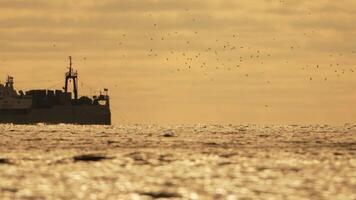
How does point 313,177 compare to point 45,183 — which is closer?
point 45,183

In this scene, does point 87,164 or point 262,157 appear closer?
point 87,164

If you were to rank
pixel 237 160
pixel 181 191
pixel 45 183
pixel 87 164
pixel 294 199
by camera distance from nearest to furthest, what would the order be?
pixel 294 199, pixel 181 191, pixel 45 183, pixel 87 164, pixel 237 160

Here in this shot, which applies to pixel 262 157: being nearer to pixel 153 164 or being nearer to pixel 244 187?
pixel 153 164

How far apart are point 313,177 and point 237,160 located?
20.2 metres

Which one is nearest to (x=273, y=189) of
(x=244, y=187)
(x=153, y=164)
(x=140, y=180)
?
Answer: (x=244, y=187)

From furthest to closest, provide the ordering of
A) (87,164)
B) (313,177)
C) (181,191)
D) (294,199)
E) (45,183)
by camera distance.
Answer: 1. (87,164)
2. (313,177)
3. (45,183)
4. (181,191)
5. (294,199)

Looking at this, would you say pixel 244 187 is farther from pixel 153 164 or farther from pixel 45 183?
pixel 153 164

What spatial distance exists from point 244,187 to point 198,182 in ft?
11.0

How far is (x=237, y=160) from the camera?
7006cm

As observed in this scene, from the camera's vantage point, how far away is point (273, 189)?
42.2m

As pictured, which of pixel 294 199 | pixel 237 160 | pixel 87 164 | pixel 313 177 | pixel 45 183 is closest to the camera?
pixel 294 199

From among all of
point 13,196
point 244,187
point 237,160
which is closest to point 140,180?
point 244,187

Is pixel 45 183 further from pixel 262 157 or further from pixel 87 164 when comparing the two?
pixel 262 157

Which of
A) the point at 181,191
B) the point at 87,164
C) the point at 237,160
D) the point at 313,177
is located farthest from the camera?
the point at 237,160
